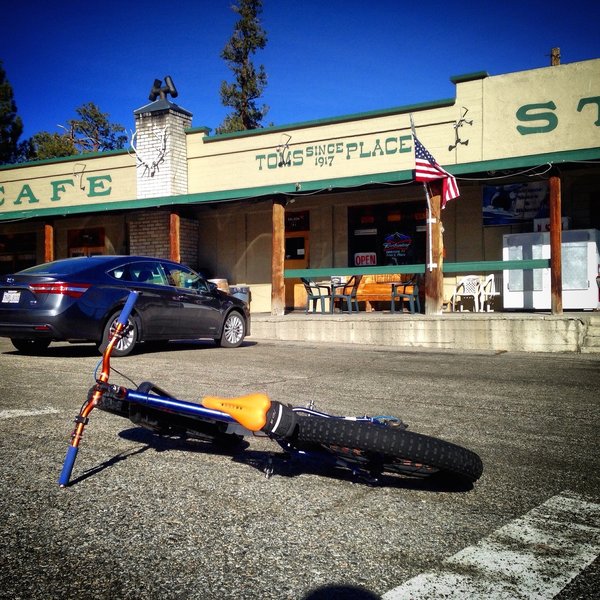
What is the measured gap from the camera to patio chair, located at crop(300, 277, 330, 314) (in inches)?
580

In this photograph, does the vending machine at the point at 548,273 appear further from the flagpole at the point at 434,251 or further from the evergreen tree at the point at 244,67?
the evergreen tree at the point at 244,67

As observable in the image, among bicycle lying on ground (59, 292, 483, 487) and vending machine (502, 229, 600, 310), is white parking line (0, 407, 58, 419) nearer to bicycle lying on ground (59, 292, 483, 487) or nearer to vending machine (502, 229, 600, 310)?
bicycle lying on ground (59, 292, 483, 487)

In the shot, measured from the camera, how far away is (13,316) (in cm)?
812

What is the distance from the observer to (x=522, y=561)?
7.42 ft

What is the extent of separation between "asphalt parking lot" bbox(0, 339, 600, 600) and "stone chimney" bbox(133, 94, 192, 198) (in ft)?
45.8

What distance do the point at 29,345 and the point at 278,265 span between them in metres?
6.65

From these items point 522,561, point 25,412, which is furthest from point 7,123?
point 522,561

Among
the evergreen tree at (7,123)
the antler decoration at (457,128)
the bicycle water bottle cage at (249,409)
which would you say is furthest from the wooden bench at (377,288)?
the evergreen tree at (7,123)

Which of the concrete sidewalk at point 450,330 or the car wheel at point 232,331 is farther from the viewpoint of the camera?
the concrete sidewalk at point 450,330

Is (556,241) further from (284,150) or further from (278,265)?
(284,150)

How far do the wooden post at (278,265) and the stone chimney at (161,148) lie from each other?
17.0ft

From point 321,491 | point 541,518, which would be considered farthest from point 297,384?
point 541,518

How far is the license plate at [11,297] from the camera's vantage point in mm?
8141

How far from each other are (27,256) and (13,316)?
1562 cm
